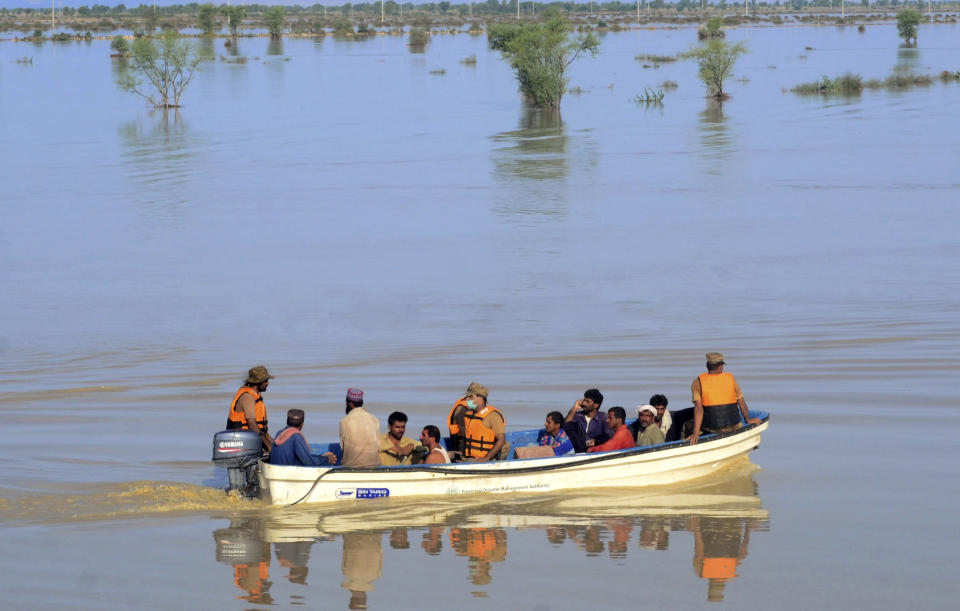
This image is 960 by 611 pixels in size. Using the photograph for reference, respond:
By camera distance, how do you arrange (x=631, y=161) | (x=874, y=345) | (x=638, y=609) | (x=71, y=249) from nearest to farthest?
(x=638, y=609), (x=874, y=345), (x=71, y=249), (x=631, y=161)

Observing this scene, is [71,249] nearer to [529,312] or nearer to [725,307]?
[529,312]

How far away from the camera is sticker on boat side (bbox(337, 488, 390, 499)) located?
41.0 feet

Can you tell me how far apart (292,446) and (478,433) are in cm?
198

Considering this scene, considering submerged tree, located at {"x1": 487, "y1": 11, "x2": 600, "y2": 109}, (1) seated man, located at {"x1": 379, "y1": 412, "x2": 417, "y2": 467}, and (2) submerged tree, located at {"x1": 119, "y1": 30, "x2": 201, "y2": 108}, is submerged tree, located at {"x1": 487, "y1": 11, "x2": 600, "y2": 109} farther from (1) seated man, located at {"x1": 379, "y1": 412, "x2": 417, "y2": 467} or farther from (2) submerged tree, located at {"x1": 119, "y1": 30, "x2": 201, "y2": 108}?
(1) seated man, located at {"x1": 379, "y1": 412, "x2": 417, "y2": 467}

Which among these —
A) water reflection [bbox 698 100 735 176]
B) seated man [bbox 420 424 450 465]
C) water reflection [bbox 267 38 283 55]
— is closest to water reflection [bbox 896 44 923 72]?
water reflection [bbox 698 100 735 176]

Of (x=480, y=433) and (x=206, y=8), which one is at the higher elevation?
(x=206, y=8)

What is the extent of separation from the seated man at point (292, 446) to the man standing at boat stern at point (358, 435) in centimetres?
40

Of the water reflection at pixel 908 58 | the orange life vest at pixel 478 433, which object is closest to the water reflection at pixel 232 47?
the water reflection at pixel 908 58

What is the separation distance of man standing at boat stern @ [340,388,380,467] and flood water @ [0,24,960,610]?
0.56 meters

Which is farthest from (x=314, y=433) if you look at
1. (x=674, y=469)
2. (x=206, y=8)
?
(x=206, y=8)

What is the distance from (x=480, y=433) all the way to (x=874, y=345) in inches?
336

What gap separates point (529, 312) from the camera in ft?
70.9

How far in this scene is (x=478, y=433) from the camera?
12930 mm

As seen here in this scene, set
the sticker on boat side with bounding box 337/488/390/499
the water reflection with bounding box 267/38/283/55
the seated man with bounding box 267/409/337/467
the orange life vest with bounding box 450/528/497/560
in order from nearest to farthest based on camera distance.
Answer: the orange life vest with bounding box 450/528/497/560, the seated man with bounding box 267/409/337/467, the sticker on boat side with bounding box 337/488/390/499, the water reflection with bounding box 267/38/283/55
